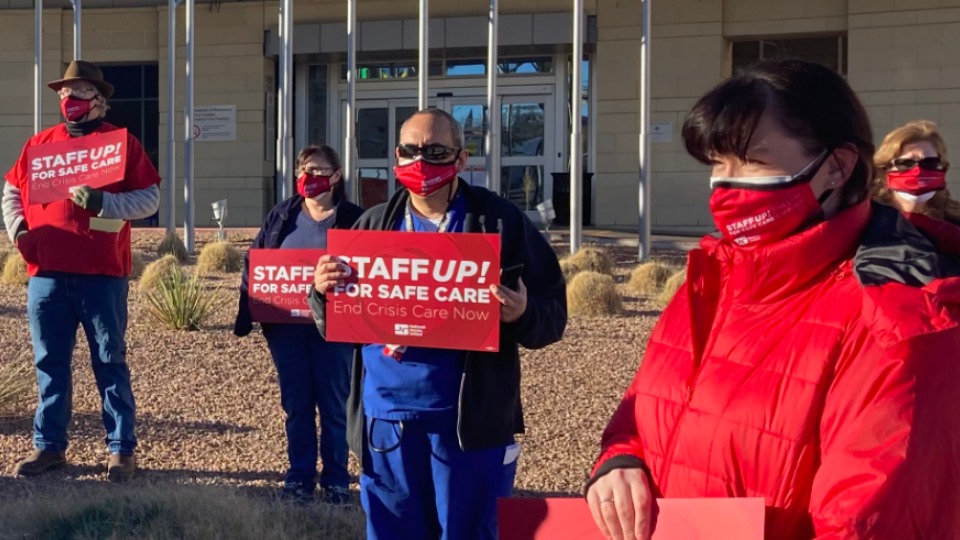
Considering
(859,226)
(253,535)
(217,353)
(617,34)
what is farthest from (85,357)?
(617,34)

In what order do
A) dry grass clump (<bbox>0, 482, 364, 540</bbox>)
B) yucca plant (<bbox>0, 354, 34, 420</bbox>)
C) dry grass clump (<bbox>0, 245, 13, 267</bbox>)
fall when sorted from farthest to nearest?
1. dry grass clump (<bbox>0, 245, 13, 267</bbox>)
2. yucca plant (<bbox>0, 354, 34, 420</bbox>)
3. dry grass clump (<bbox>0, 482, 364, 540</bbox>)

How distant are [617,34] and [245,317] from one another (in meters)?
17.7

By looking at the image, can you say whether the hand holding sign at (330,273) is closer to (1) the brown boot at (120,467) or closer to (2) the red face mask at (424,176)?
(2) the red face mask at (424,176)

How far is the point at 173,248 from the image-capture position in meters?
17.9

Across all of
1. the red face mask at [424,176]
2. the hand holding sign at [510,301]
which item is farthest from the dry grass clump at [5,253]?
the hand holding sign at [510,301]

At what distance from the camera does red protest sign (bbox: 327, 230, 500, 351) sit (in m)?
3.81

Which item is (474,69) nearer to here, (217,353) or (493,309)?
(217,353)

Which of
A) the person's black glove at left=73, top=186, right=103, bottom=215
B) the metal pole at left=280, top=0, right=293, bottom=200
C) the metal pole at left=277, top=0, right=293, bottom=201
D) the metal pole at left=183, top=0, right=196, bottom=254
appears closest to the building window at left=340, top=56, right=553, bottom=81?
the metal pole at left=183, top=0, right=196, bottom=254

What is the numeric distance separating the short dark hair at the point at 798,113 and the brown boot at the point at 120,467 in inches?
204

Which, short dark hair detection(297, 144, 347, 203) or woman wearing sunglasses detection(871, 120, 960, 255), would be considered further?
short dark hair detection(297, 144, 347, 203)

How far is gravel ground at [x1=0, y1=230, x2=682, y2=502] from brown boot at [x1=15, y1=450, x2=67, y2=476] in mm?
61

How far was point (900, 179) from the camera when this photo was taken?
5.19m

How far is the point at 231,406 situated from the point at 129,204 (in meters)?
2.99

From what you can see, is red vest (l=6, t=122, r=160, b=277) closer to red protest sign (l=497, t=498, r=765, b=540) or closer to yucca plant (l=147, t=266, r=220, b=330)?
red protest sign (l=497, t=498, r=765, b=540)
